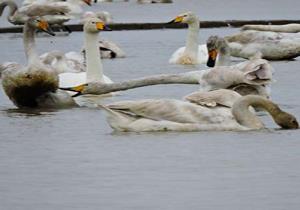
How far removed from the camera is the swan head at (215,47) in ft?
50.7

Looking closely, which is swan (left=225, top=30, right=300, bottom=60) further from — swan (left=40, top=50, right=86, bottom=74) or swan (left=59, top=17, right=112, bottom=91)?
swan (left=59, top=17, right=112, bottom=91)

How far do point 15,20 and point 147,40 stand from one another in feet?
17.7

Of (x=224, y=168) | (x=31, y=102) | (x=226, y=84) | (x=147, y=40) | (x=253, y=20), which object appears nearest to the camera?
(x=224, y=168)

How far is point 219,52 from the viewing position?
1546 cm

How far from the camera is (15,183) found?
9.99 meters

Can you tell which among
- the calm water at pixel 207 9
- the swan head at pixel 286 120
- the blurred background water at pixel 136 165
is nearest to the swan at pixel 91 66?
the blurred background water at pixel 136 165

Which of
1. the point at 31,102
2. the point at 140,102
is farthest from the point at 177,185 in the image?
the point at 31,102

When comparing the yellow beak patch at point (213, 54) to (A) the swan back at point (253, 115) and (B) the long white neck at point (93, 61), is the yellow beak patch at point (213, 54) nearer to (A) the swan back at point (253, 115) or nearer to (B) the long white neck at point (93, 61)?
(B) the long white neck at point (93, 61)

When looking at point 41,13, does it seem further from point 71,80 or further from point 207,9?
point 71,80

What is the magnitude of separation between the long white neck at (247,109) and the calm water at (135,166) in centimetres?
12

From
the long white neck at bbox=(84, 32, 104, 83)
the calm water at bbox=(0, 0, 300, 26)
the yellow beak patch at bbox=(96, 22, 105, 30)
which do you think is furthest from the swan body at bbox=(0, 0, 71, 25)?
the long white neck at bbox=(84, 32, 104, 83)

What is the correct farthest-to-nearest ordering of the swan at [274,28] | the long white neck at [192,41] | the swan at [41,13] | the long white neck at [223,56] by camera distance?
the swan at [41,13] → the swan at [274,28] → the long white neck at [192,41] → the long white neck at [223,56]

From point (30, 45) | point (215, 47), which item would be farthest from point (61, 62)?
point (215, 47)

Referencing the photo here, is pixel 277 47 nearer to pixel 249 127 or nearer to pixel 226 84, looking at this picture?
pixel 226 84
